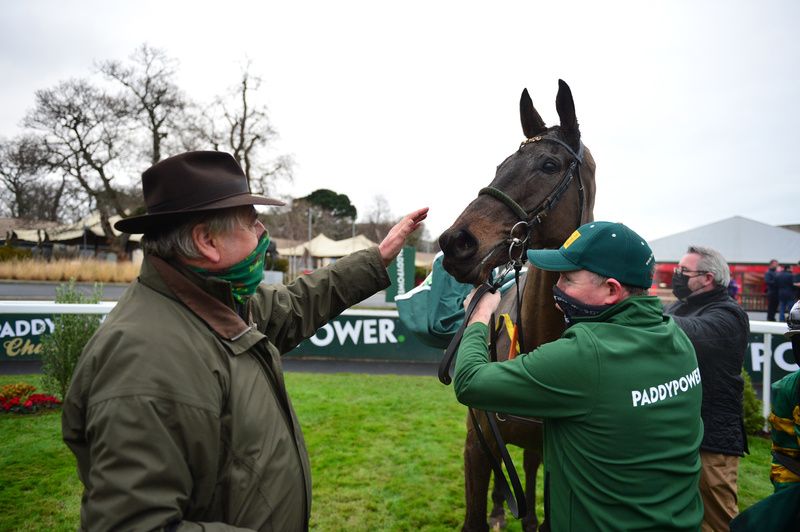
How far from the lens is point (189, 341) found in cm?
129

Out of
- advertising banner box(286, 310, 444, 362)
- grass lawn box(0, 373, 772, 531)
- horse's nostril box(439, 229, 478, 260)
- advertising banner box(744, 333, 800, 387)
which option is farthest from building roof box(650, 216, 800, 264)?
horse's nostril box(439, 229, 478, 260)

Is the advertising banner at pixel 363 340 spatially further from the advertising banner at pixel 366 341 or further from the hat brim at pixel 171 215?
the hat brim at pixel 171 215

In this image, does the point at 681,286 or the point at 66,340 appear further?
the point at 66,340

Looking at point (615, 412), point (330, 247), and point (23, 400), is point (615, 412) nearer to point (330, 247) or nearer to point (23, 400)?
point (23, 400)

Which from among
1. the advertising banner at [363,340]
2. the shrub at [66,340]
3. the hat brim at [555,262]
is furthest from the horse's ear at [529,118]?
the advertising banner at [363,340]

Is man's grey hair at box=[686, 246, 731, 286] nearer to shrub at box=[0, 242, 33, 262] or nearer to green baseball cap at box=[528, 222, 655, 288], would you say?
green baseball cap at box=[528, 222, 655, 288]

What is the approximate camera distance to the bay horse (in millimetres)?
2271

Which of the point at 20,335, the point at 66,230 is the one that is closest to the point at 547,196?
the point at 20,335

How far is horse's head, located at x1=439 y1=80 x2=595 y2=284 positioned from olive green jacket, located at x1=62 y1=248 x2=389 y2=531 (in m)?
1.11

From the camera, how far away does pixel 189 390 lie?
1208 mm

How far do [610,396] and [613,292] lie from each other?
1.28 ft

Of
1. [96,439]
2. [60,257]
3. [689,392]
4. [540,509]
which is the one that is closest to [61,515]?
[96,439]

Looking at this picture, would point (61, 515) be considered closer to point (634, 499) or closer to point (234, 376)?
point (234, 376)

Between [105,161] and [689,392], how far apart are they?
31.8 metres
